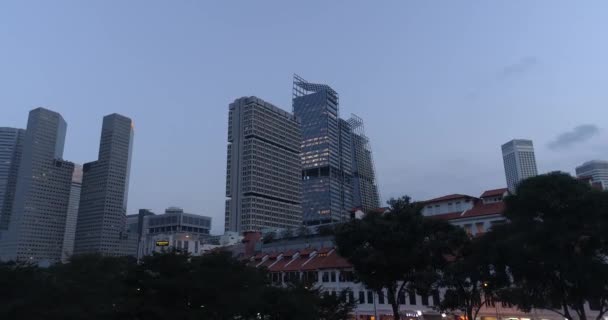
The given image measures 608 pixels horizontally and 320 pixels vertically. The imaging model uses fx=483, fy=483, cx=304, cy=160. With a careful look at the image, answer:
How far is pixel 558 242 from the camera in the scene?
32.9m

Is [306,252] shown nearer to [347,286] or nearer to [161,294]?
[347,286]

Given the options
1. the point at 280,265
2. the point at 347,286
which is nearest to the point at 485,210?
the point at 347,286

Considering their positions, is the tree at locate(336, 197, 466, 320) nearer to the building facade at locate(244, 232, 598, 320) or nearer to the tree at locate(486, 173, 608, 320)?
the building facade at locate(244, 232, 598, 320)

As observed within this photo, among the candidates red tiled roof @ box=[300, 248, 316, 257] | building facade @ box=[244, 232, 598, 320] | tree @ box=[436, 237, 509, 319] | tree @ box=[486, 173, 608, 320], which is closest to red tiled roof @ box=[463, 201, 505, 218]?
building facade @ box=[244, 232, 598, 320]

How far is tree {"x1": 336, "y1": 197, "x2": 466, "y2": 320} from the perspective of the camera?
42.8m

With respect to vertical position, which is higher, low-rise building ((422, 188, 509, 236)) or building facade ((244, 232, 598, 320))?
low-rise building ((422, 188, 509, 236))

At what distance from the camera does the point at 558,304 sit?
3562 centimetres

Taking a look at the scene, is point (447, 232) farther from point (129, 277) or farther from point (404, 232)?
point (129, 277)

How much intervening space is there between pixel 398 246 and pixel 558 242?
1409cm

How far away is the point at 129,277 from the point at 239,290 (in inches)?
286

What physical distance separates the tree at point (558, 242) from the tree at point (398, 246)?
24.0 ft

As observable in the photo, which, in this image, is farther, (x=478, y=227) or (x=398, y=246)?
(x=478, y=227)

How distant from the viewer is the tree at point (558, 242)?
3284cm

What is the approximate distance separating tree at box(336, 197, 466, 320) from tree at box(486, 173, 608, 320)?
7306mm
